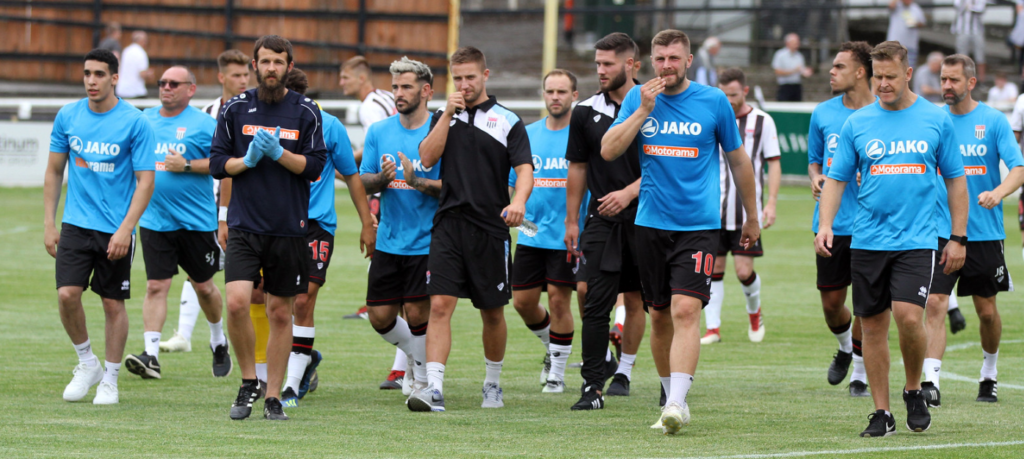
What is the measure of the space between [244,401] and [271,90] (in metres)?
1.84

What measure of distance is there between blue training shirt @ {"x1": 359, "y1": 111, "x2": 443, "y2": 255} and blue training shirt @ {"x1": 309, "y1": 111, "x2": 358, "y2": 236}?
12.4 inches

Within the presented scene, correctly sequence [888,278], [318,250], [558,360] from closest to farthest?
[888,278] < [318,250] < [558,360]

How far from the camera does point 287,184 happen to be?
7328mm

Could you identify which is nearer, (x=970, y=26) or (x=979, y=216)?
(x=979, y=216)

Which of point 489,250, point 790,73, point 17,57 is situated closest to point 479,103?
point 489,250

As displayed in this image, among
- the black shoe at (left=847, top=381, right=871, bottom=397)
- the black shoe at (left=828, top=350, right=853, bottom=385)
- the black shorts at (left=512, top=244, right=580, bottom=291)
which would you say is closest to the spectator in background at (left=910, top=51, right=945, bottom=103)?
the black shoe at (left=828, top=350, right=853, bottom=385)

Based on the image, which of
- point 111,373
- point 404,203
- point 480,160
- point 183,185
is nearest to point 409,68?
point 480,160

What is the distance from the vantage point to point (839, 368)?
29.3 ft

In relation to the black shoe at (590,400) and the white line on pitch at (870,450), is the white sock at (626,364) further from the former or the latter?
the white line on pitch at (870,450)

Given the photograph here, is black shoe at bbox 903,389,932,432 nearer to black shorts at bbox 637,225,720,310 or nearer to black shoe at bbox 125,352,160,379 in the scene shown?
black shorts at bbox 637,225,720,310

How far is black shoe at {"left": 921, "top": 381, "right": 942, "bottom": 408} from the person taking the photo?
7945 mm

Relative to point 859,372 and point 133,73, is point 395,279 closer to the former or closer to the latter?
point 859,372

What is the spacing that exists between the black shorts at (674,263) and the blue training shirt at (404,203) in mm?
1569

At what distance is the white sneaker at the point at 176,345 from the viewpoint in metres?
10.4
